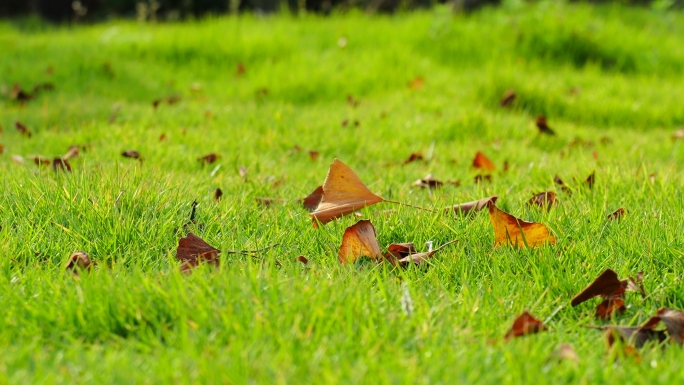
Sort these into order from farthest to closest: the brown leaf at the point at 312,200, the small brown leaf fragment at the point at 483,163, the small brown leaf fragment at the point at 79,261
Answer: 1. the small brown leaf fragment at the point at 483,163
2. the brown leaf at the point at 312,200
3. the small brown leaf fragment at the point at 79,261

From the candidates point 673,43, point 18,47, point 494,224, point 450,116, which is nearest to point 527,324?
point 494,224

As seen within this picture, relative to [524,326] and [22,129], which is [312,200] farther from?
[22,129]

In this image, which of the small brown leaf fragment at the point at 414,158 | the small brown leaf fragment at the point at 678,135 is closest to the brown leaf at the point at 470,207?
the small brown leaf fragment at the point at 414,158

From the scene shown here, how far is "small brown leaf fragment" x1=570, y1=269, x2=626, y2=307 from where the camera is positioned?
179 centimetres

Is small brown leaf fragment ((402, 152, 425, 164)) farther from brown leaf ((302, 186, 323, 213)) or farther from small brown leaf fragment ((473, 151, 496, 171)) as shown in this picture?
brown leaf ((302, 186, 323, 213))

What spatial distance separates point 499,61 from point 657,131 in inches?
69.3

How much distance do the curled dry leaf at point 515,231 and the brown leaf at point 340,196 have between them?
1.41 ft

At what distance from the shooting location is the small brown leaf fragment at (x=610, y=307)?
5.91 feet

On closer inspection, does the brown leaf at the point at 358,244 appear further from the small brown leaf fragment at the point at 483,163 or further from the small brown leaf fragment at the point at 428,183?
the small brown leaf fragment at the point at 483,163

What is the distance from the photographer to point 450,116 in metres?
4.86

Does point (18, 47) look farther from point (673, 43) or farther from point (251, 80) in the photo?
point (673, 43)

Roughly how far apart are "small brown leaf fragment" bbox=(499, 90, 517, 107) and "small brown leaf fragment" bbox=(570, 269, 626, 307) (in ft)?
11.9

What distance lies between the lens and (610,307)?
180 cm

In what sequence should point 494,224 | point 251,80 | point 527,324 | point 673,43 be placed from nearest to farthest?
point 527,324
point 494,224
point 251,80
point 673,43
